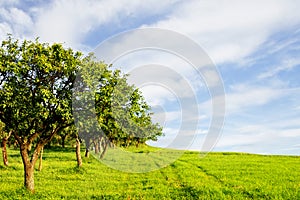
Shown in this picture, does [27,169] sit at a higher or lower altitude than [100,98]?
lower

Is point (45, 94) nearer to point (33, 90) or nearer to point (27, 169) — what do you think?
point (33, 90)

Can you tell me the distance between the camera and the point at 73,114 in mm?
23484

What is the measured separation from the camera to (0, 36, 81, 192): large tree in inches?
891

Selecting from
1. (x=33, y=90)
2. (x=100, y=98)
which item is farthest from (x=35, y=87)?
(x=100, y=98)

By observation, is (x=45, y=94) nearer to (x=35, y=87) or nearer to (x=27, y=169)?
(x=35, y=87)

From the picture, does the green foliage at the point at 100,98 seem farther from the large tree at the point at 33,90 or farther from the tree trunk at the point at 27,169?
the tree trunk at the point at 27,169

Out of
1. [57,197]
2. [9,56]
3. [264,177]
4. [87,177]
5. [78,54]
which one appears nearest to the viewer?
[57,197]

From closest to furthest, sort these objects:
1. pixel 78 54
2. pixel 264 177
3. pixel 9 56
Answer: pixel 9 56
pixel 78 54
pixel 264 177

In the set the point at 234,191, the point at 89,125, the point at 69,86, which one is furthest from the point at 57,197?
the point at 234,191

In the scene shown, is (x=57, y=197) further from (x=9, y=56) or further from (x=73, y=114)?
(x=9, y=56)

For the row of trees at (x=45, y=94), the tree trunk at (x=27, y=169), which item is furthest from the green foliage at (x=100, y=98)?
the tree trunk at (x=27, y=169)

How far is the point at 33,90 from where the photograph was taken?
23.6m

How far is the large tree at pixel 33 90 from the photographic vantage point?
22.6 meters

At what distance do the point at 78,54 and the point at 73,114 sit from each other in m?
4.82
